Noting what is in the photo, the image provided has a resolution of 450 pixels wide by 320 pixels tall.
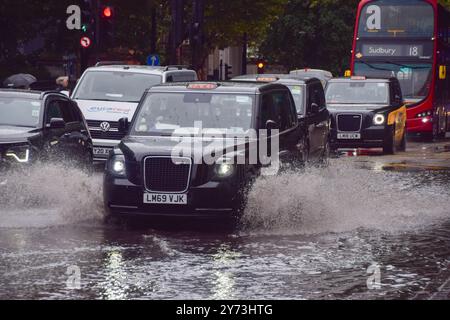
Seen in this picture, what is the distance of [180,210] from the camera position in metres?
12.9

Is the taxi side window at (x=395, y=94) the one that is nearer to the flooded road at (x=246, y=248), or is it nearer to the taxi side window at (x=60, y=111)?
the flooded road at (x=246, y=248)

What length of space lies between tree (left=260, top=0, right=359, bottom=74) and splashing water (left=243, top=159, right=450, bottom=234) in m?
64.1

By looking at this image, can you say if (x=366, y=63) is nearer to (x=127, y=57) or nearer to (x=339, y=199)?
(x=127, y=57)

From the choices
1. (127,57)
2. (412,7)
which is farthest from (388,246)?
(127,57)

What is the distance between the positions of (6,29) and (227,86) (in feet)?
90.0

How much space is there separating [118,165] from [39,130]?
10.8 ft

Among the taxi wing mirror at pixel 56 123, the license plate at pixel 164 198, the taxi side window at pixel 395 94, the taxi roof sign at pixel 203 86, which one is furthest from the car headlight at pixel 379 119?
the license plate at pixel 164 198

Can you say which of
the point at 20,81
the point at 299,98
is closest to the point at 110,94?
the point at 299,98

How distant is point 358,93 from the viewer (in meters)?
29.6

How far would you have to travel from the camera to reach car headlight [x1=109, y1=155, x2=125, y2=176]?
13.3 m

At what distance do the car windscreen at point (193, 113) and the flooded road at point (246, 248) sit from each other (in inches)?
35.4

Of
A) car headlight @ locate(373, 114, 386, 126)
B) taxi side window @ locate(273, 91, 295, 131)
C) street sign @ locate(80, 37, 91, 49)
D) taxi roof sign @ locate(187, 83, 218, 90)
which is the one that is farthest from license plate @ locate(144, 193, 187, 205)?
street sign @ locate(80, 37, 91, 49)

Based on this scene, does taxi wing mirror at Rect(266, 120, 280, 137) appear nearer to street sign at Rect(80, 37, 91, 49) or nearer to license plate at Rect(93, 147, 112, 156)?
license plate at Rect(93, 147, 112, 156)

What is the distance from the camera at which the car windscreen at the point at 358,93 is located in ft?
96.2
